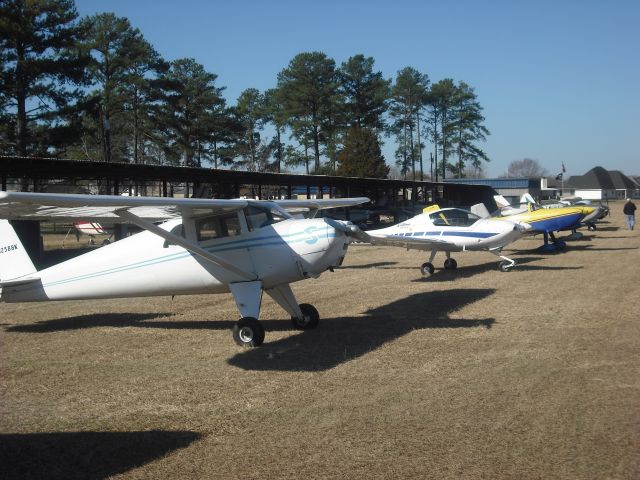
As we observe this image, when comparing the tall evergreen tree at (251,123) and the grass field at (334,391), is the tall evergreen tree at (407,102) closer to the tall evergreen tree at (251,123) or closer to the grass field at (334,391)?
the tall evergreen tree at (251,123)

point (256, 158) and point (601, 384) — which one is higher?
point (256, 158)

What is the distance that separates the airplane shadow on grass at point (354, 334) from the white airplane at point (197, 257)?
45 cm

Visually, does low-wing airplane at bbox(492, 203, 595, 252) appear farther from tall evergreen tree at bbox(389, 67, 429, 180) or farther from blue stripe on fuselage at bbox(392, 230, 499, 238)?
tall evergreen tree at bbox(389, 67, 429, 180)

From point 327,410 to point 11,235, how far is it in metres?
7.44

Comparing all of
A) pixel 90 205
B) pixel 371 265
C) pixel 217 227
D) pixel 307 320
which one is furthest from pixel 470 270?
pixel 90 205

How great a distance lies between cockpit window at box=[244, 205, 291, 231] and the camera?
9.41 m

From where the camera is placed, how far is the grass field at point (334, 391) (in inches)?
193

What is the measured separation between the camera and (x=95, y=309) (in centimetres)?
→ 1275

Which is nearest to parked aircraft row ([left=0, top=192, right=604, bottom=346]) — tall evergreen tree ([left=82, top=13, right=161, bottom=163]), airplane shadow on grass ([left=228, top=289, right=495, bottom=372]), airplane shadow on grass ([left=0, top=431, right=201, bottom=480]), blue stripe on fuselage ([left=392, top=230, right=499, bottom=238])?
airplane shadow on grass ([left=228, top=289, right=495, bottom=372])

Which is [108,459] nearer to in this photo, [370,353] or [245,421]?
[245,421]

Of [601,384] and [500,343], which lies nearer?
[601,384]

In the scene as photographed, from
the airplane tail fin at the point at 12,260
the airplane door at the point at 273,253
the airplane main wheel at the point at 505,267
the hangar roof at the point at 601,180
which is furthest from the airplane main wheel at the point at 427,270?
the hangar roof at the point at 601,180

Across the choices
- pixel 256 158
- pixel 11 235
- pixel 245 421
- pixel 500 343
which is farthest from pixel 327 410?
pixel 256 158

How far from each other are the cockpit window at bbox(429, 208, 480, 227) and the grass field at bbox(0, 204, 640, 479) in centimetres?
454
